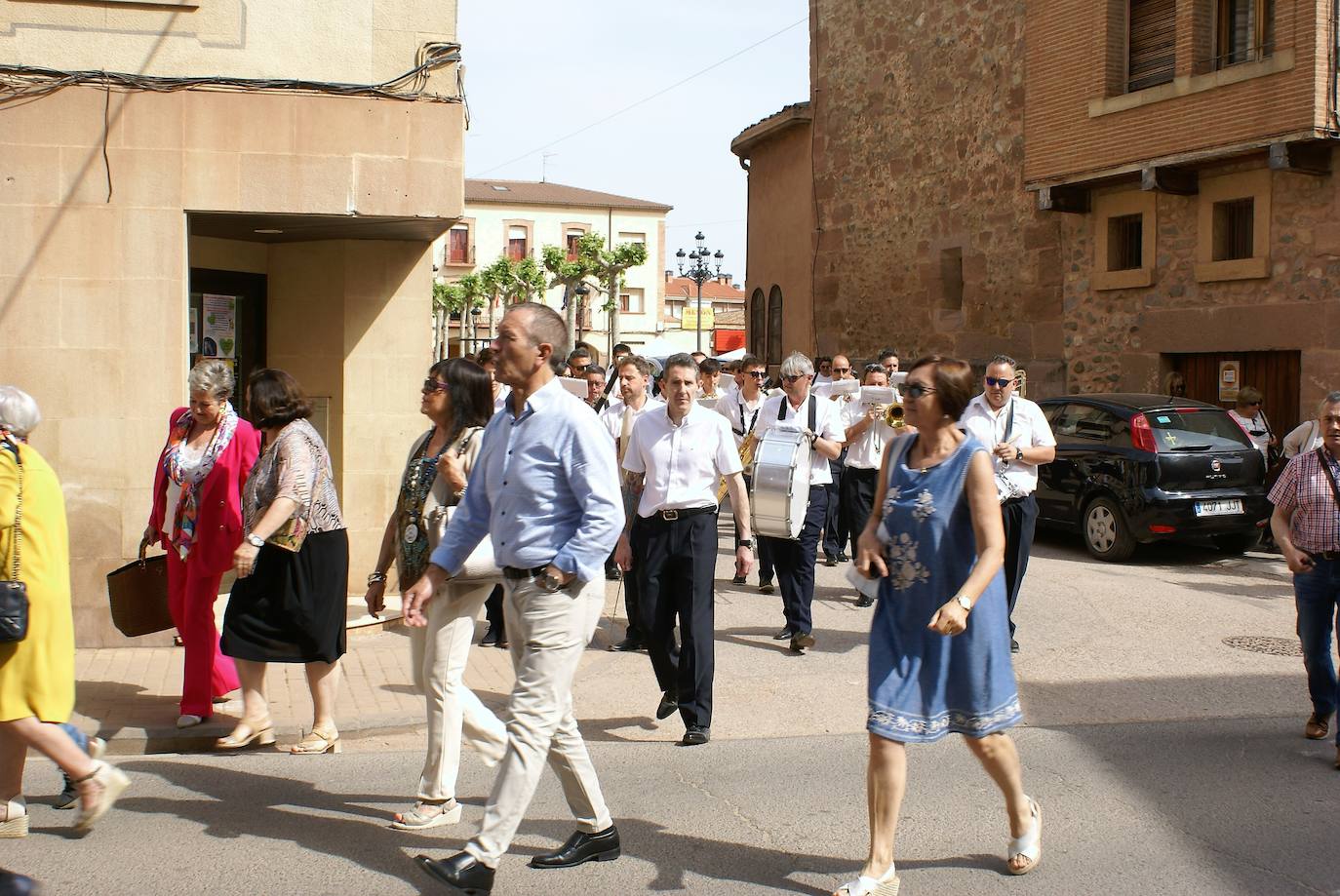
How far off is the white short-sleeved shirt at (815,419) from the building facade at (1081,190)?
9.39m

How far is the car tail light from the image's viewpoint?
1291cm

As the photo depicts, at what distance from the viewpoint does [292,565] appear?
6230mm

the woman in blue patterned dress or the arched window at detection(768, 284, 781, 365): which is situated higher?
the arched window at detection(768, 284, 781, 365)

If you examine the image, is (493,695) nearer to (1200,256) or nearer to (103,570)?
(103,570)

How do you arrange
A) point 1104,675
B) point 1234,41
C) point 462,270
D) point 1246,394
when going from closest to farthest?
point 1104,675 → point 1246,394 → point 1234,41 → point 462,270

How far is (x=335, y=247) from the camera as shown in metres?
10.1

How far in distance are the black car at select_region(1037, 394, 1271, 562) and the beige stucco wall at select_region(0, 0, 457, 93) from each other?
7.53m

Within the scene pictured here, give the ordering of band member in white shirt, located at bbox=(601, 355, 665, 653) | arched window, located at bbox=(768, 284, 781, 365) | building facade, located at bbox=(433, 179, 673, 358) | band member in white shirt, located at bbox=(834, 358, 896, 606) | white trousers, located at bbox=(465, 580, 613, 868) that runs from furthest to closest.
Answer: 1. building facade, located at bbox=(433, 179, 673, 358)
2. arched window, located at bbox=(768, 284, 781, 365)
3. band member in white shirt, located at bbox=(834, 358, 896, 606)
4. band member in white shirt, located at bbox=(601, 355, 665, 653)
5. white trousers, located at bbox=(465, 580, 613, 868)

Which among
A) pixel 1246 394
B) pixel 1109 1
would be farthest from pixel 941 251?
pixel 1246 394

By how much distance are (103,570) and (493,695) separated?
2939mm

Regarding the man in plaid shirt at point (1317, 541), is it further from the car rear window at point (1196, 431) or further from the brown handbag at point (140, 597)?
the car rear window at point (1196, 431)

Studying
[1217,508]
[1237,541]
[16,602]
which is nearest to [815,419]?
[1217,508]

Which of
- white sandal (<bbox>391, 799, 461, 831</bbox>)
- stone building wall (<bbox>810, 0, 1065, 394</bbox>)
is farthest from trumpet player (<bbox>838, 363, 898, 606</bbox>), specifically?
stone building wall (<bbox>810, 0, 1065, 394</bbox>)

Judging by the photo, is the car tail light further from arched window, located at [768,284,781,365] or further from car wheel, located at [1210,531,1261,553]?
arched window, located at [768,284,781,365]
